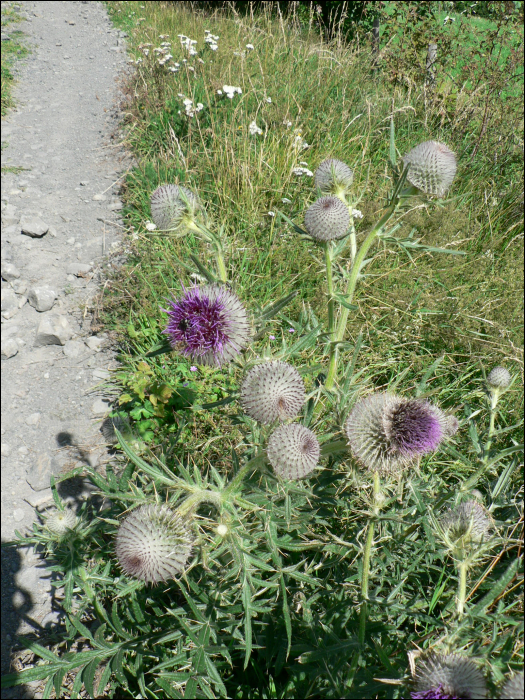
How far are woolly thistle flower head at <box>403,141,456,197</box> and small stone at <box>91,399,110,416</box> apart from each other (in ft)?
8.30

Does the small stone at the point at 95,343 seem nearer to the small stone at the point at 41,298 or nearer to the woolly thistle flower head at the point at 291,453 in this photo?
the small stone at the point at 41,298

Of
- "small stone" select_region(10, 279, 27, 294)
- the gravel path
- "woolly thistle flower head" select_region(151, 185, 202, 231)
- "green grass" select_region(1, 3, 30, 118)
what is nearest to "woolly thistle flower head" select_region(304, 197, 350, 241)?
"woolly thistle flower head" select_region(151, 185, 202, 231)

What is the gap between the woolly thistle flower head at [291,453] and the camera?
5.71 feet

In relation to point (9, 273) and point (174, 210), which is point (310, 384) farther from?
point (9, 273)

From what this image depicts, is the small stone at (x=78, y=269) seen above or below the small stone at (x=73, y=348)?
above

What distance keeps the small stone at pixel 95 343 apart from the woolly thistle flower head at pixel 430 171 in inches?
A: 107

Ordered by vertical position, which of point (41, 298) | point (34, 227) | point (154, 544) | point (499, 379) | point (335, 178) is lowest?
point (41, 298)

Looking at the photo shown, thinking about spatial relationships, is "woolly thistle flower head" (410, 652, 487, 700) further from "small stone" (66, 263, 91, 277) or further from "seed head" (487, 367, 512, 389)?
"small stone" (66, 263, 91, 277)

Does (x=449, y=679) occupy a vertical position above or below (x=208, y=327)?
below

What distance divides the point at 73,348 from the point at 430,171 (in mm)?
2977

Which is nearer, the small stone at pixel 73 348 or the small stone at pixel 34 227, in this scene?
the small stone at pixel 73 348

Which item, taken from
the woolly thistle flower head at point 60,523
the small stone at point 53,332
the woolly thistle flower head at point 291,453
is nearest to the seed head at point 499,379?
the woolly thistle flower head at point 291,453

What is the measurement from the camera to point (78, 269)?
180 inches

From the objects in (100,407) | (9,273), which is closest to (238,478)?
(100,407)
